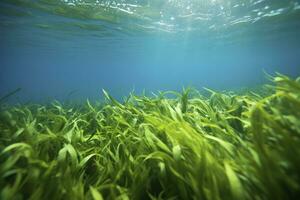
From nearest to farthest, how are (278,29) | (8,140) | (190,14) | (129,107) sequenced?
1. (8,140)
2. (129,107)
3. (190,14)
4. (278,29)

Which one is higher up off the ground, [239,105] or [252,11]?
[252,11]

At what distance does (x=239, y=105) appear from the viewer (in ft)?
11.6

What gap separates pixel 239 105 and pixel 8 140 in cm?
351

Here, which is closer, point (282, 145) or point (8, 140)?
point (282, 145)

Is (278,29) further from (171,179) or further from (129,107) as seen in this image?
(171,179)

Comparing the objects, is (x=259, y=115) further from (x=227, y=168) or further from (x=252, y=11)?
(x=252, y=11)

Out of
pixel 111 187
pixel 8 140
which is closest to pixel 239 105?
pixel 111 187

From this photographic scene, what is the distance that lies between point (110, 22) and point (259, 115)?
63.5ft

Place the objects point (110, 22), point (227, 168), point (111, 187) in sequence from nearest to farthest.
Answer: point (227, 168) < point (111, 187) < point (110, 22)

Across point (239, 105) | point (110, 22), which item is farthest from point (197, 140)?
point (110, 22)

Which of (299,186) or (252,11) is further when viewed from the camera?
(252,11)

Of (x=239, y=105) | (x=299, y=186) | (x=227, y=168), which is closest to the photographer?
→ (x=299, y=186)

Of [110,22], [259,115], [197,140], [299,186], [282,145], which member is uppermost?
[259,115]

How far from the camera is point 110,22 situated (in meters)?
19.3
